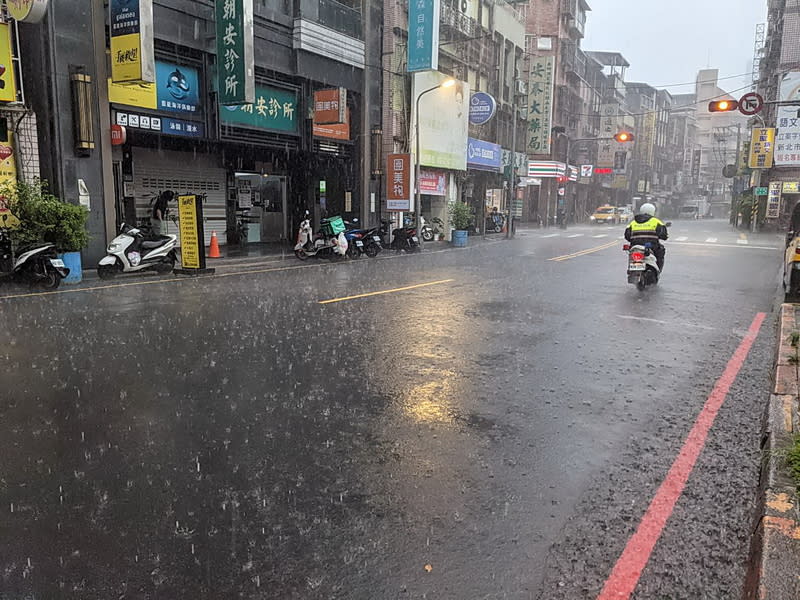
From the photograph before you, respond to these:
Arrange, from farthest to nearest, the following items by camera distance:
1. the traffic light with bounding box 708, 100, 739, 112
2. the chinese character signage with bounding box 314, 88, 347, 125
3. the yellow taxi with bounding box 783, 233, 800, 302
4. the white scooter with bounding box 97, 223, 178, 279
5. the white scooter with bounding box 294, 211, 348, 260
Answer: the chinese character signage with bounding box 314, 88, 347, 125 → the white scooter with bounding box 294, 211, 348, 260 → the traffic light with bounding box 708, 100, 739, 112 → the white scooter with bounding box 97, 223, 178, 279 → the yellow taxi with bounding box 783, 233, 800, 302

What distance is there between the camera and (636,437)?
4742 mm

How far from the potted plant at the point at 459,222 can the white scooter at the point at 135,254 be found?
14.9m

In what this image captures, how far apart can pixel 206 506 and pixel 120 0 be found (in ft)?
46.8

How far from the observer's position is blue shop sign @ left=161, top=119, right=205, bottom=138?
17.0 meters

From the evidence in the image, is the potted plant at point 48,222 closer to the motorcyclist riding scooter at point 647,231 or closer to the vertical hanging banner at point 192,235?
the vertical hanging banner at point 192,235

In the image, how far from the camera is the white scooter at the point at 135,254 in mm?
13305

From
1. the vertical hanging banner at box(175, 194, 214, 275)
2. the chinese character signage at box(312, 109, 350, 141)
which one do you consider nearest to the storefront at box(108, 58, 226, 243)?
the vertical hanging banner at box(175, 194, 214, 275)

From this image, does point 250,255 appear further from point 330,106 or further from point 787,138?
point 787,138

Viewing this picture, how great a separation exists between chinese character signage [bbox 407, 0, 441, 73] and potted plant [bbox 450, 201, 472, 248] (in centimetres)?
609

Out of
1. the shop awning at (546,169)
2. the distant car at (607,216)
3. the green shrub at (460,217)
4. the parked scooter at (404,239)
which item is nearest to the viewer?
the parked scooter at (404,239)

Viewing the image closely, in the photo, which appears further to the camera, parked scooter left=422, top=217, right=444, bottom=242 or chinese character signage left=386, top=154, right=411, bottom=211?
parked scooter left=422, top=217, right=444, bottom=242

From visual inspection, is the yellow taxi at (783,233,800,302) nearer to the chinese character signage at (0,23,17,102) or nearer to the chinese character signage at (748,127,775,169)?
the chinese character signage at (0,23,17,102)

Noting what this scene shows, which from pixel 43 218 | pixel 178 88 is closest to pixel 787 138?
pixel 178 88

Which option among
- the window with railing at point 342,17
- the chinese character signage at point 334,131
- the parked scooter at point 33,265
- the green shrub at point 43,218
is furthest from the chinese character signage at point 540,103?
the parked scooter at point 33,265
